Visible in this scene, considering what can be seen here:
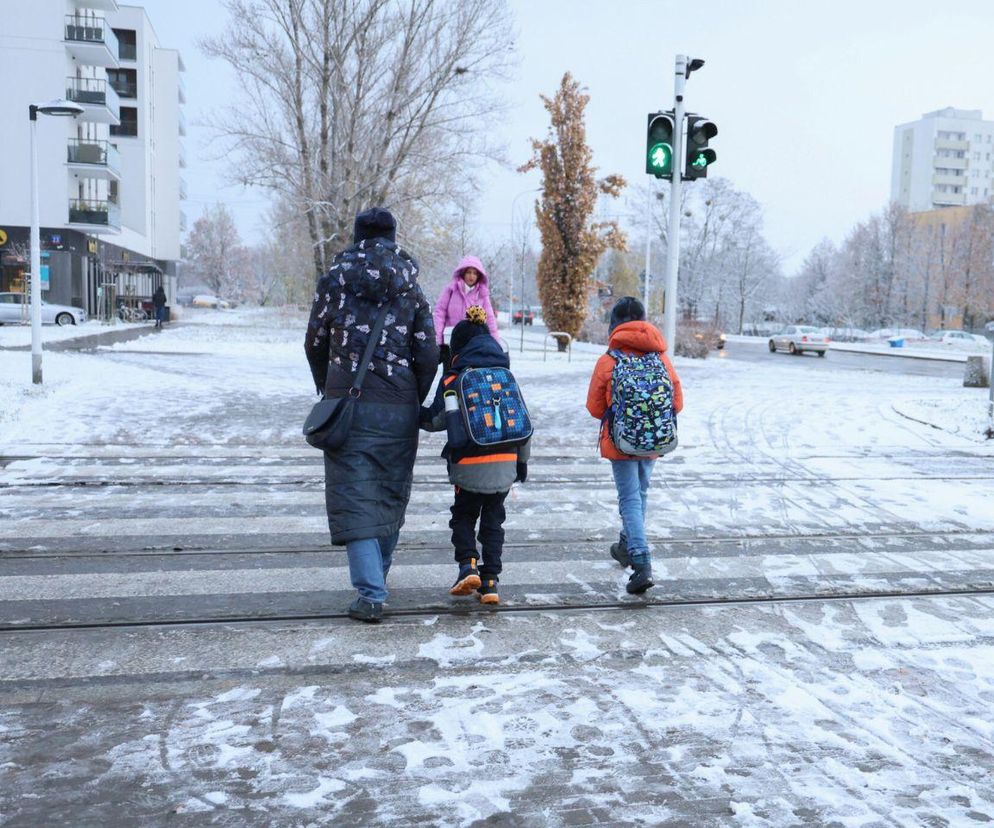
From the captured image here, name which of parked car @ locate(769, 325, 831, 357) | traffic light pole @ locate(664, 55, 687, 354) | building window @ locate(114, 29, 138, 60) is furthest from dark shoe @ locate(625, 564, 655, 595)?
building window @ locate(114, 29, 138, 60)

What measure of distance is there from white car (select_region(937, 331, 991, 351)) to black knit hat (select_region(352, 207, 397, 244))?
5400 cm

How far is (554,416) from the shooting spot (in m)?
13.7

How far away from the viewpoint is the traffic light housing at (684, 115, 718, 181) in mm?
11141

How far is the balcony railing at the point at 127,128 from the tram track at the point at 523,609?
6233 cm

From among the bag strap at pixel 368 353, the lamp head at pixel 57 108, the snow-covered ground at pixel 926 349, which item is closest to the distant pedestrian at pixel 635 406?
the bag strap at pixel 368 353

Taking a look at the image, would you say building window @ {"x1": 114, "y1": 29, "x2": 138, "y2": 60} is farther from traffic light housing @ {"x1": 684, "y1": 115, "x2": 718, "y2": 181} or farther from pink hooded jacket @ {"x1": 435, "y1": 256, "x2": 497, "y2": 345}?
pink hooded jacket @ {"x1": 435, "y1": 256, "x2": 497, "y2": 345}

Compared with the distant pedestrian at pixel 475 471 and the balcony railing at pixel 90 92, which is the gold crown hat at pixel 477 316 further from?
the balcony railing at pixel 90 92

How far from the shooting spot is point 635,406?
5578 mm

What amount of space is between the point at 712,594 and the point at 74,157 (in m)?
46.0

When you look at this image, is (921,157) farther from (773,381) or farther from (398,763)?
(398,763)

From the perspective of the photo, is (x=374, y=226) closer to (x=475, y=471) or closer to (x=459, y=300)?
(x=475, y=471)

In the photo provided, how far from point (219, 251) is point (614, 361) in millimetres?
119988

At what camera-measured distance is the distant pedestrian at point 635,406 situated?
5590 mm

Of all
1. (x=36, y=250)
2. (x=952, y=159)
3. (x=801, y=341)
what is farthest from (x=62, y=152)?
(x=952, y=159)
